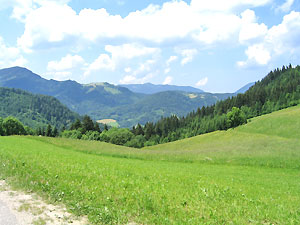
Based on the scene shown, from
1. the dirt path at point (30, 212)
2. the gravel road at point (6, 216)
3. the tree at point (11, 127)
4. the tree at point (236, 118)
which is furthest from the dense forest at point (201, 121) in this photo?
the gravel road at point (6, 216)

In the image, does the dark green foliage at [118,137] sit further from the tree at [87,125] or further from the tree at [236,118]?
the tree at [236,118]

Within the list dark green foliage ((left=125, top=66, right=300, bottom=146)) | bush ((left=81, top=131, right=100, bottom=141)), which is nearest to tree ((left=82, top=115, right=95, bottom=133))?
bush ((left=81, top=131, right=100, bottom=141))

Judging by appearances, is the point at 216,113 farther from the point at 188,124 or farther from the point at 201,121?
the point at 188,124

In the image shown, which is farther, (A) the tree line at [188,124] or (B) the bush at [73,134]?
(A) the tree line at [188,124]

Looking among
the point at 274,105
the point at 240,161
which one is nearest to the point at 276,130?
the point at 240,161

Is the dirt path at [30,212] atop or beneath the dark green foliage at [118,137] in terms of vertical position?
atop

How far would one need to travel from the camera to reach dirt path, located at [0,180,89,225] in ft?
30.9

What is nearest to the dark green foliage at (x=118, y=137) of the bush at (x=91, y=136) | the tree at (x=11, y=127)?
the bush at (x=91, y=136)

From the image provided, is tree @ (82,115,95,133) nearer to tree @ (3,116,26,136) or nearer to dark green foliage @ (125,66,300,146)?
dark green foliage @ (125,66,300,146)

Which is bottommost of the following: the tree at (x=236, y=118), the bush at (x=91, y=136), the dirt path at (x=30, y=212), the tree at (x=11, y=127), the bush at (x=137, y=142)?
the bush at (x=137, y=142)

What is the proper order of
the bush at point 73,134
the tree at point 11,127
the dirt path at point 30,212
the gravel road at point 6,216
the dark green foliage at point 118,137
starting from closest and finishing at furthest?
the gravel road at point 6,216 → the dirt path at point 30,212 → the tree at point 11,127 → the bush at point 73,134 → the dark green foliage at point 118,137

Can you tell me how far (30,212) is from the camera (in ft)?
33.5

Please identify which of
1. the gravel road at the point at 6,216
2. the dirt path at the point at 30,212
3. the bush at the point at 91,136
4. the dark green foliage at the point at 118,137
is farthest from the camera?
the dark green foliage at the point at 118,137

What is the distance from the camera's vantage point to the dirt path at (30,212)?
9.41 meters
